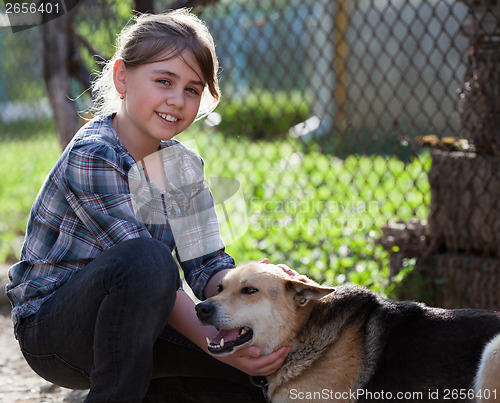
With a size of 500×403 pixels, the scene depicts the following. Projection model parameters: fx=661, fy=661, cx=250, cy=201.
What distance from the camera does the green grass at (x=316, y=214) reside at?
4645mm

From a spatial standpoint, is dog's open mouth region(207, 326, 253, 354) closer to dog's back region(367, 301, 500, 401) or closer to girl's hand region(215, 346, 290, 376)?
girl's hand region(215, 346, 290, 376)

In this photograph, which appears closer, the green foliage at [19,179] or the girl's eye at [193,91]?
the girl's eye at [193,91]

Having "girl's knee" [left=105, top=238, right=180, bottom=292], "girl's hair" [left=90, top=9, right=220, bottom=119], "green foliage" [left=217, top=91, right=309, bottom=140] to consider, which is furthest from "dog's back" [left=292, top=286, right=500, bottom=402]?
"green foliage" [left=217, top=91, right=309, bottom=140]

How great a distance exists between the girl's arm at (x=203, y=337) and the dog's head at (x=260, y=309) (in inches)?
1.3

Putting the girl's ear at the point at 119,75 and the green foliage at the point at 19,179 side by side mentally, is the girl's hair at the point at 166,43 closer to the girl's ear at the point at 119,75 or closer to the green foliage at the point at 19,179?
the girl's ear at the point at 119,75

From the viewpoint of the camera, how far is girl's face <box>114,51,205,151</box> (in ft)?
8.51

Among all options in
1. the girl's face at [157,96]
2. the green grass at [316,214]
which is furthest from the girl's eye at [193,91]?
the green grass at [316,214]

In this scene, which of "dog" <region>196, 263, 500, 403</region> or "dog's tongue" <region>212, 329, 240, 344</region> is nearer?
"dog" <region>196, 263, 500, 403</region>

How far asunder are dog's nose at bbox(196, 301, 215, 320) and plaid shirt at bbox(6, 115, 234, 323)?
0.35 m

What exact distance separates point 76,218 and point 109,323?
0.46 m

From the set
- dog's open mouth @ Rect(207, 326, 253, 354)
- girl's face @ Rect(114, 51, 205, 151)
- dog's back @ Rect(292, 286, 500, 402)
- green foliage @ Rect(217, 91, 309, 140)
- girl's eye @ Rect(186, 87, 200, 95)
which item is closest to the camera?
dog's back @ Rect(292, 286, 500, 402)

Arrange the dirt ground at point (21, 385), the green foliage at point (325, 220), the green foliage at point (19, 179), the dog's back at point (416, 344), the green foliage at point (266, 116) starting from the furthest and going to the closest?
1. the green foliage at point (266, 116)
2. the green foliage at point (19, 179)
3. the green foliage at point (325, 220)
4. the dirt ground at point (21, 385)
5. the dog's back at point (416, 344)

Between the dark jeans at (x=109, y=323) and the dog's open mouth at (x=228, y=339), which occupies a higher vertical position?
the dark jeans at (x=109, y=323)

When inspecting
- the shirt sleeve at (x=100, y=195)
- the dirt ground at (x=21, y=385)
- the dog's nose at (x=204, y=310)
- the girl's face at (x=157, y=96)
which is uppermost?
the girl's face at (x=157, y=96)
